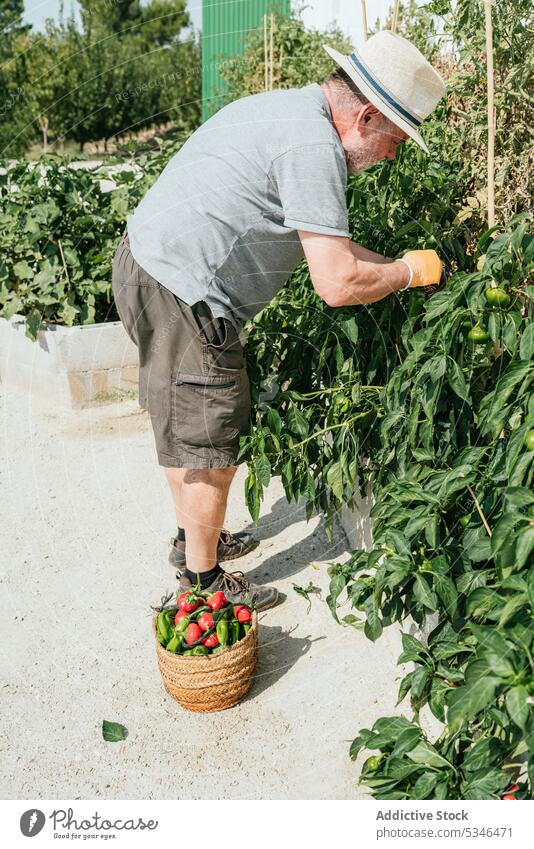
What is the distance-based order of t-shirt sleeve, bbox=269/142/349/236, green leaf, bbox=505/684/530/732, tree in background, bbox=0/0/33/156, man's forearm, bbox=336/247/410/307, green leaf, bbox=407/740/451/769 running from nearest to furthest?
green leaf, bbox=505/684/530/732 < green leaf, bbox=407/740/451/769 < t-shirt sleeve, bbox=269/142/349/236 < man's forearm, bbox=336/247/410/307 < tree in background, bbox=0/0/33/156

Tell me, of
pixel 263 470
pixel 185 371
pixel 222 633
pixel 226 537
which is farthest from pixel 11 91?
pixel 222 633

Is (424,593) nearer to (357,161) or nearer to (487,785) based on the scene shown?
(487,785)

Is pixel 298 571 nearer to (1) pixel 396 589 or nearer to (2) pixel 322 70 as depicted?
(1) pixel 396 589

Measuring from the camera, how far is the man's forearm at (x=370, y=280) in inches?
77.0

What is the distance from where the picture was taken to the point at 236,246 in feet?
6.84

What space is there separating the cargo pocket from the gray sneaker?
→ 444mm

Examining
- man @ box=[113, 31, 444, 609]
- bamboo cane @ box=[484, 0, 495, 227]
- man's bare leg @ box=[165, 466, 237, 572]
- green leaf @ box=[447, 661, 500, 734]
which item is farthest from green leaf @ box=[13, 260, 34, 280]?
green leaf @ box=[447, 661, 500, 734]

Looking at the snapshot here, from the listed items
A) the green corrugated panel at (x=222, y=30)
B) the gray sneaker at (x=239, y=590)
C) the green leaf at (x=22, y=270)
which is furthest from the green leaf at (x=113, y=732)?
the green corrugated panel at (x=222, y=30)

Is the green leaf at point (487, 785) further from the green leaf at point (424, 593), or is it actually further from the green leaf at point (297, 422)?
the green leaf at point (297, 422)

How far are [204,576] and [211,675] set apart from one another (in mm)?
406

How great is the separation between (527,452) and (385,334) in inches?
35.0

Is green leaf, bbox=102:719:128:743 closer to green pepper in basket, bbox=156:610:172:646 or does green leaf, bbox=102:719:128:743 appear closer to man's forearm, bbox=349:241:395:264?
green pepper in basket, bbox=156:610:172:646

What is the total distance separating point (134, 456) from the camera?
363 cm

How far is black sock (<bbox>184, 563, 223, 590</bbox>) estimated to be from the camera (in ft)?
8.05
